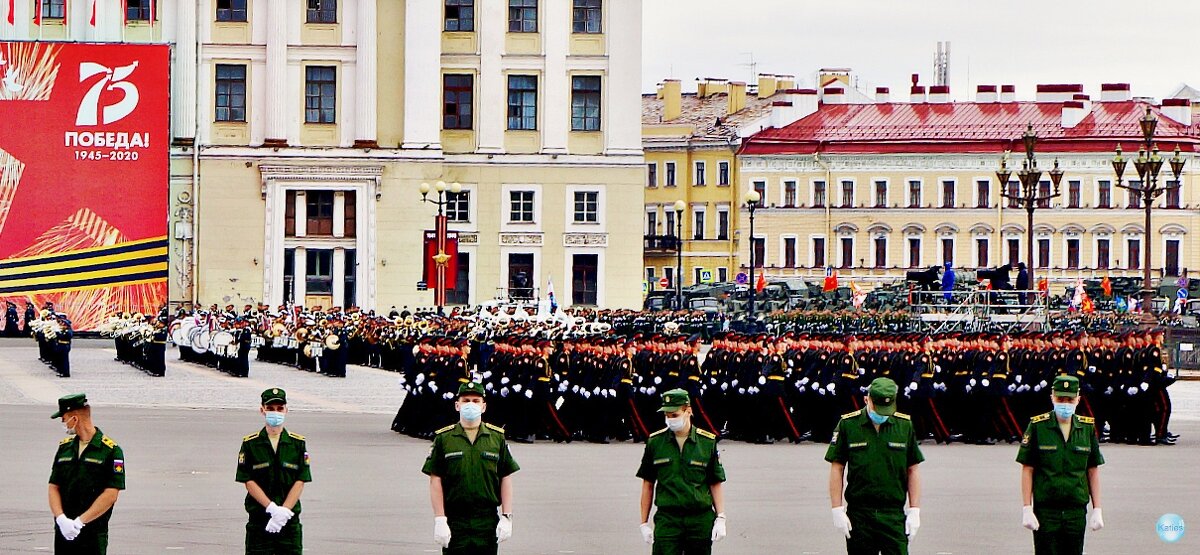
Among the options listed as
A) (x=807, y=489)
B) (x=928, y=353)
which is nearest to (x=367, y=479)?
(x=807, y=489)

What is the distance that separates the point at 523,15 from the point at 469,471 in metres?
54.0

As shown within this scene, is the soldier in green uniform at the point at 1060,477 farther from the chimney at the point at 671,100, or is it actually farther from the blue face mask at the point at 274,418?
the chimney at the point at 671,100

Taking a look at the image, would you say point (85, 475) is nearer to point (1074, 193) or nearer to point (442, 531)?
point (442, 531)

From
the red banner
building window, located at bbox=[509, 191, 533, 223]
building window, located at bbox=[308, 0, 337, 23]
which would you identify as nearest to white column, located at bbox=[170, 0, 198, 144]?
the red banner

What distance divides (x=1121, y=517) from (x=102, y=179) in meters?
47.1

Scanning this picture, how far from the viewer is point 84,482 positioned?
452 inches

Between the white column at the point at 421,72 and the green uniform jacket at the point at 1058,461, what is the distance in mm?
52008

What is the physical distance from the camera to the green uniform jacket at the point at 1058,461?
12.1 meters

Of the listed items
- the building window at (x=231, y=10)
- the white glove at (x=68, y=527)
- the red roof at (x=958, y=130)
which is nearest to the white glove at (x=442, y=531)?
the white glove at (x=68, y=527)

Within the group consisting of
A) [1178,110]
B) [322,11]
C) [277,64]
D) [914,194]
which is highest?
[322,11]

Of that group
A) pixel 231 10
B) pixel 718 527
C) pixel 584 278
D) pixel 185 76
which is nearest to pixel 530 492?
pixel 718 527

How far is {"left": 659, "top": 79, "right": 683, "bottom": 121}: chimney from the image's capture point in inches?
3804

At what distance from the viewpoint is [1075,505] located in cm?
1213

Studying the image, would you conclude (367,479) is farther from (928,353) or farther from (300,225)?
(300,225)
